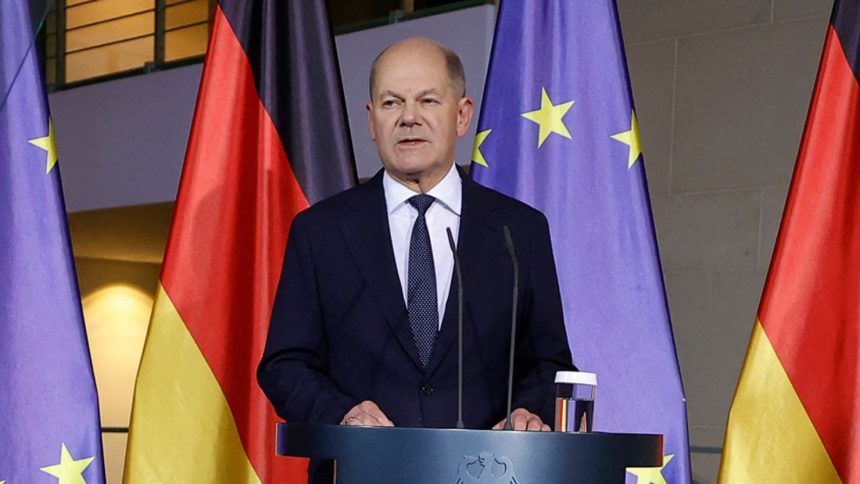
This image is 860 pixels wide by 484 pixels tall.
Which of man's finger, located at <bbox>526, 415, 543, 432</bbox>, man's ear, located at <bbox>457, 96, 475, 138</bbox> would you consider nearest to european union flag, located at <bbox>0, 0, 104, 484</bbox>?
man's ear, located at <bbox>457, 96, 475, 138</bbox>

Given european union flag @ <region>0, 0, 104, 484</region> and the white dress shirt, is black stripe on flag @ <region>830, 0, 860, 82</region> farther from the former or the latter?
european union flag @ <region>0, 0, 104, 484</region>

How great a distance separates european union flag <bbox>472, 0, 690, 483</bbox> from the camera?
2.83 metres

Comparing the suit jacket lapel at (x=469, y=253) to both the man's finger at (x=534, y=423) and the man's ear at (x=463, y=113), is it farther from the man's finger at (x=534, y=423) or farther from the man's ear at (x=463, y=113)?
the man's finger at (x=534, y=423)

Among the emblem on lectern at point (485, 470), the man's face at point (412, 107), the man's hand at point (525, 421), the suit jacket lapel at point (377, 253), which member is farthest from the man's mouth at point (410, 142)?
the emblem on lectern at point (485, 470)

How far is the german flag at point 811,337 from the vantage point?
2.68m

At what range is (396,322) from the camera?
2.03 metres

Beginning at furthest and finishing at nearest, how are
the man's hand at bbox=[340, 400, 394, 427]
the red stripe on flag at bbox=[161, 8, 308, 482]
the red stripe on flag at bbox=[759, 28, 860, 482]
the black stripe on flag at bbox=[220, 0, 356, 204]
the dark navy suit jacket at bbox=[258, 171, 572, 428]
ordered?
the black stripe on flag at bbox=[220, 0, 356, 204], the red stripe on flag at bbox=[161, 8, 308, 482], the red stripe on flag at bbox=[759, 28, 860, 482], the dark navy suit jacket at bbox=[258, 171, 572, 428], the man's hand at bbox=[340, 400, 394, 427]

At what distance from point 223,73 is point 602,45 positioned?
90 cm

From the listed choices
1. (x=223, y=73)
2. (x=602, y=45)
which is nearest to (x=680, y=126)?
(x=602, y=45)

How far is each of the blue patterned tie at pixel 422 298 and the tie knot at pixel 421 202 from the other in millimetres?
62

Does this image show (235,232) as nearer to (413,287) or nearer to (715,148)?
(413,287)

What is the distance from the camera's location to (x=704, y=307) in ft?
13.7

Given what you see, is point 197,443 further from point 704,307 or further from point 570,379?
point 704,307

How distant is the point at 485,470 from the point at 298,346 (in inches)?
25.5
